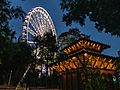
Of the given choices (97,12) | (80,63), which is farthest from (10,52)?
(97,12)

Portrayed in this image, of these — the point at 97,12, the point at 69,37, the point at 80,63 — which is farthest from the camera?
the point at 69,37

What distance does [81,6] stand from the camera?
2039 cm

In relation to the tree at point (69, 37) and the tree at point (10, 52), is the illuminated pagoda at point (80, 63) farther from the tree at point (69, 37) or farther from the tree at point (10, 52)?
the tree at point (69, 37)

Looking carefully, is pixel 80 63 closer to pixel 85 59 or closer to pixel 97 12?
pixel 85 59

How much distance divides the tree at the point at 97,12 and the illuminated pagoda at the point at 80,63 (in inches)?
532

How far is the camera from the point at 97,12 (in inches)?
744

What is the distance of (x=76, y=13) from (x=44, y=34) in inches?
1602

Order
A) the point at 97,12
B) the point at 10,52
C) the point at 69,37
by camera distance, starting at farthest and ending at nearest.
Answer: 1. the point at 69,37
2. the point at 10,52
3. the point at 97,12

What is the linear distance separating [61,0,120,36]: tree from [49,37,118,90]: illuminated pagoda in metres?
13.5

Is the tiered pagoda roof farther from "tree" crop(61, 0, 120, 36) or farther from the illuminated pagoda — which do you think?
"tree" crop(61, 0, 120, 36)

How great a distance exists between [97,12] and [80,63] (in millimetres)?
18506

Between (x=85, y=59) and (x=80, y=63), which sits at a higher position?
(x=85, y=59)

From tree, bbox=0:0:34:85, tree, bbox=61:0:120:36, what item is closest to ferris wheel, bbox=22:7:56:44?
tree, bbox=0:0:34:85

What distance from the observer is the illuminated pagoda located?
120 feet
